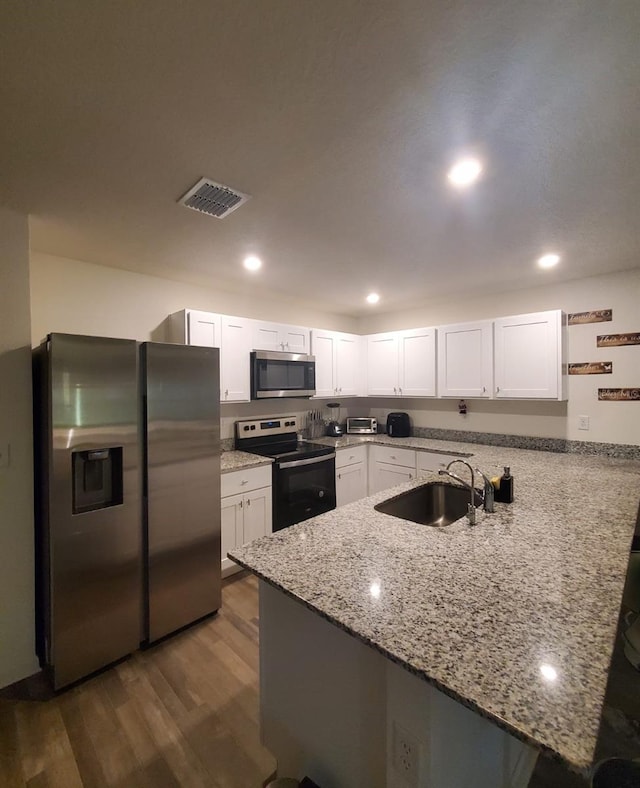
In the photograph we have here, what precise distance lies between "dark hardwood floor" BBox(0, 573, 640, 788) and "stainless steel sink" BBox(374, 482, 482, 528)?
3.36 ft

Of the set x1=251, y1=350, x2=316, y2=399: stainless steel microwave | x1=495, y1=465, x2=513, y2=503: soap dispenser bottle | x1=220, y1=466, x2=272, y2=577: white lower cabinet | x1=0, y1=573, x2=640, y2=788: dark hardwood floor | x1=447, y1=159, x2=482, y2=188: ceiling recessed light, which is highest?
x1=447, y1=159, x2=482, y2=188: ceiling recessed light

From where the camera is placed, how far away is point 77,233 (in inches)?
82.7

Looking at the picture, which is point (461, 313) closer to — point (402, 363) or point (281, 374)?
point (402, 363)

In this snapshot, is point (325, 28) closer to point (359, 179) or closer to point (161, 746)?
point (359, 179)

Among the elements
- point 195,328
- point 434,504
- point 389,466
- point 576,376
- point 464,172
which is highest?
point 464,172

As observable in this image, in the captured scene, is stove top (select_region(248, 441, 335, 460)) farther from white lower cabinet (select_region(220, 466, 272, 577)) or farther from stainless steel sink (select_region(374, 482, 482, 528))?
stainless steel sink (select_region(374, 482, 482, 528))

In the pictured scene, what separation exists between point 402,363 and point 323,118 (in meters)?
2.96

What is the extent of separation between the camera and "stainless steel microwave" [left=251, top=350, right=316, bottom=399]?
3.20 m

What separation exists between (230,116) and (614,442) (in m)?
3.53

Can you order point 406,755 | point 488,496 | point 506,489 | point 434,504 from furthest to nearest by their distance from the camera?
point 434,504 → point 506,489 → point 488,496 → point 406,755

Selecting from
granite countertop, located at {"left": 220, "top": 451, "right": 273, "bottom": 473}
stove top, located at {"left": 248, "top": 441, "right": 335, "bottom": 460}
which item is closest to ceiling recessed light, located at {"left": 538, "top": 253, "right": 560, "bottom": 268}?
stove top, located at {"left": 248, "top": 441, "right": 335, "bottom": 460}

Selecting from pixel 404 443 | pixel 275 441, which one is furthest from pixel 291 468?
pixel 404 443

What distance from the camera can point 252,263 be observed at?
2654mm

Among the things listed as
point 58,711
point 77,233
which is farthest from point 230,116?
point 58,711
